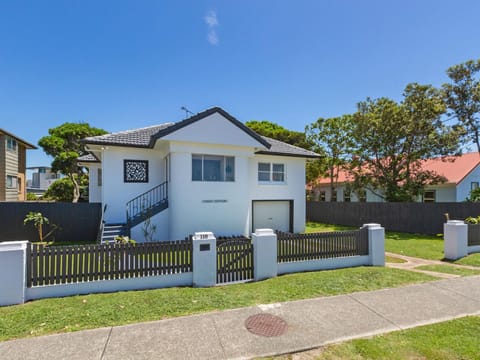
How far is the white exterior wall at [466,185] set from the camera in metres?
19.5

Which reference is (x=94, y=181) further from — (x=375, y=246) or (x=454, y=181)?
(x=454, y=181)

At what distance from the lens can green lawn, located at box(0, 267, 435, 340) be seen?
4.19m

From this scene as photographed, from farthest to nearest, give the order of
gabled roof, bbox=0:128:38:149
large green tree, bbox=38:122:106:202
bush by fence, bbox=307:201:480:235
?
1. large green tree, bbox=38:122:106:202
2. gabled roof, bbox=0:128:38:149
3. bush by fence, bbox=307:201:480:235

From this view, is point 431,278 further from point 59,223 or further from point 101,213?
point 59,223

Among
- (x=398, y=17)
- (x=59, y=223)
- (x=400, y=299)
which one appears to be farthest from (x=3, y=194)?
(x=398, y=17)

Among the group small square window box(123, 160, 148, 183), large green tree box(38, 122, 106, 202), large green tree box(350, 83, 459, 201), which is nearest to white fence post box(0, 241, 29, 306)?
small square window box(123, 160, 148, 183)

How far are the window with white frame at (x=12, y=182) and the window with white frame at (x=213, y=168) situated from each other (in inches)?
896

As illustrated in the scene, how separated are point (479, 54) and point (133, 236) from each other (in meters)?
23.5

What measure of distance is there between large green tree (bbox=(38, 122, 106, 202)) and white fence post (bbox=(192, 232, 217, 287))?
27.5 metres

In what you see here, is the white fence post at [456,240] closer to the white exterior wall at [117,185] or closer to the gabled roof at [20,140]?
the white exterior wall at [117,185]

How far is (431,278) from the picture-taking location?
668cm

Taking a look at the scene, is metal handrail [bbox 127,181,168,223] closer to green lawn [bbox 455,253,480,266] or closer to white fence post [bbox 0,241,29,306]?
white fence post [bbox 0,241,29,306]

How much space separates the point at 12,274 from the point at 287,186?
1270cm

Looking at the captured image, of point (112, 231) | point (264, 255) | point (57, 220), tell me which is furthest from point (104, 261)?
point (57, 220)
